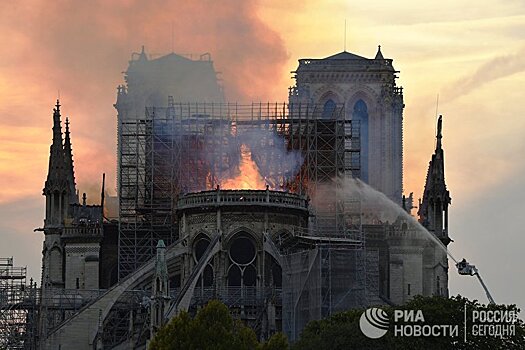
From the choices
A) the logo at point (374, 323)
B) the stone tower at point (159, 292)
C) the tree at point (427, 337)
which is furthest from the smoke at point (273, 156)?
the logo at point (374, 323)

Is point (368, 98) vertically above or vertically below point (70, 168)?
above

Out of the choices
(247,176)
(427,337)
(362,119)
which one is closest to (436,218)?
(247,176)

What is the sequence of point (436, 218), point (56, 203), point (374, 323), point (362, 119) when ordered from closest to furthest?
point (374, 323), point (56, 203), point (436, 218), point (362, 119)

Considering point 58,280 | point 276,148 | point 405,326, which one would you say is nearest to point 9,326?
point 58,280

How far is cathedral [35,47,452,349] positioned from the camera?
140375 millimetres

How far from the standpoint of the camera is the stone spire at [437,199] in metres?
164

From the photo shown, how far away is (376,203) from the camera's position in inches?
6732

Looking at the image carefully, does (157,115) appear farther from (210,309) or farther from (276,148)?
(210,309)

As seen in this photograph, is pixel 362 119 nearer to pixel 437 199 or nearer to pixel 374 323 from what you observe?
pixel 437 199

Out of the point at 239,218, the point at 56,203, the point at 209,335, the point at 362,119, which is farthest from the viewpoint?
the point at 362,119

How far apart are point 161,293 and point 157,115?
42996 mm

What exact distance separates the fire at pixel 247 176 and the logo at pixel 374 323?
41.9 m

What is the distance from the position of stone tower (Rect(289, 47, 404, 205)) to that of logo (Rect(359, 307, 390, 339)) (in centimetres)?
6309

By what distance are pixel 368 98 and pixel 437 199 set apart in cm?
1932
